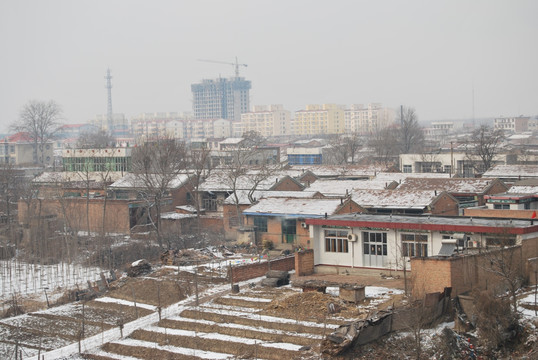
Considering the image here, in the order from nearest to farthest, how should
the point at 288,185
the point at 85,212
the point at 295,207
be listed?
1. the point at 295,207
2. the point at 85,212
3. the point at 288,185

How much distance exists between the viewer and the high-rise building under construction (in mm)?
158875

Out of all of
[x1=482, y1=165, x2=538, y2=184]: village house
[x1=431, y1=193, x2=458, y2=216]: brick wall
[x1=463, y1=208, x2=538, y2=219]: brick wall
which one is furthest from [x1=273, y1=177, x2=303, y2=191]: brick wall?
[x1=463, y1=208, x2=538, y2=219]: brick wall

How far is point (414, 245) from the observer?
51.1 feet

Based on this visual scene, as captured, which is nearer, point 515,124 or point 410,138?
point 410,138

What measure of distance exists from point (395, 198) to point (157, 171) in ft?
36.3

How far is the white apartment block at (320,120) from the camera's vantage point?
12644 centimetres

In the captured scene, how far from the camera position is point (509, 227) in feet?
46.3

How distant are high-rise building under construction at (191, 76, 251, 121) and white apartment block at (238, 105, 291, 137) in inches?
1051

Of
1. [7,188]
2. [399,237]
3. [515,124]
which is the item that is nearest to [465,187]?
[399,237]

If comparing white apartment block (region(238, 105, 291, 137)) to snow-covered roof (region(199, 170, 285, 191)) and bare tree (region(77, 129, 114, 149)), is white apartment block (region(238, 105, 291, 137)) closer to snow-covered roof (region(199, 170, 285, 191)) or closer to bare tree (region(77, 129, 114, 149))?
bare tree (region(77, 129, 114, 149))

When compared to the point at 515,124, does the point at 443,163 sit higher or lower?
lower

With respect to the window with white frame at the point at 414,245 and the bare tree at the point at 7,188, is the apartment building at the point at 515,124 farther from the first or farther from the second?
the window with white frame at the point at 414,245

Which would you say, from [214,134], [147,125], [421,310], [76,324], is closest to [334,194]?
[76,324]

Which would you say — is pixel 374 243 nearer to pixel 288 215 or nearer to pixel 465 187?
pixel 288 215
